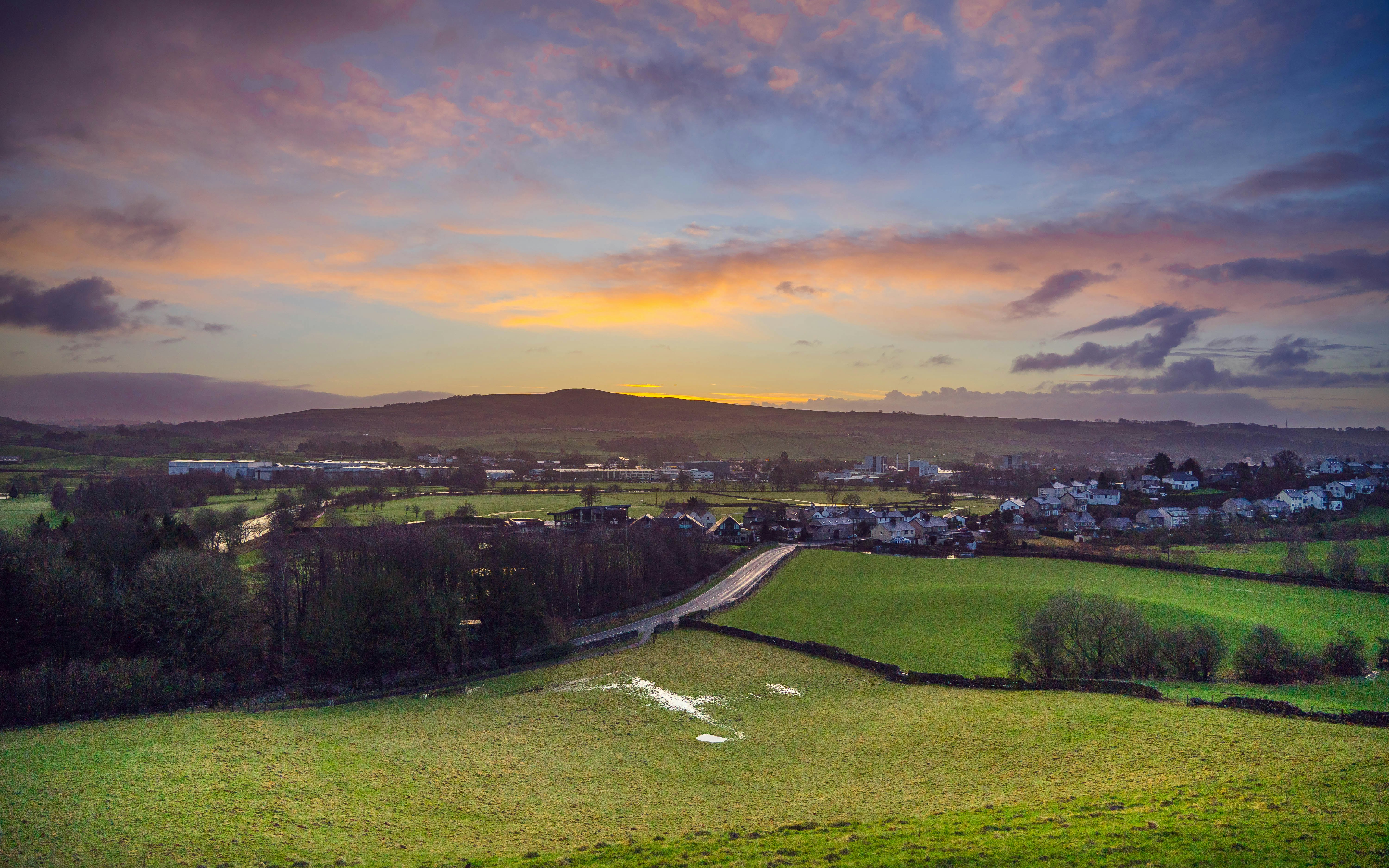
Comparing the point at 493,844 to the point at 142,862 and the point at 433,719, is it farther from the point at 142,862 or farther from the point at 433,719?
the point at 433,719


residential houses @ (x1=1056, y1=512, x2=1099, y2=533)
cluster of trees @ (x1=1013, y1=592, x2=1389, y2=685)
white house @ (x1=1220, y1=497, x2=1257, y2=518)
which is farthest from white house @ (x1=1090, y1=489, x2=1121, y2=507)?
cluster of trees @ (x1=1013, y1=592, x2=1389, y2=685)

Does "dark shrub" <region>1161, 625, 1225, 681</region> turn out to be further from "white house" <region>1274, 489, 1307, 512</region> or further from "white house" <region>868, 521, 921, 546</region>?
"white house" <region>1274, 489, 1307, 512</region>

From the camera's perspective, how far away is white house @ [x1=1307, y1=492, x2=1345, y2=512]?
97.4 metres

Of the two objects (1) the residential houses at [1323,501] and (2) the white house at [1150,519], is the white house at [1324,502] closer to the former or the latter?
(1) the residential houses at [1323,501]

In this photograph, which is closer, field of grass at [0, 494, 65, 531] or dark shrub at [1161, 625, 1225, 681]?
dark shrub at [1161, 625, 1225, 681]

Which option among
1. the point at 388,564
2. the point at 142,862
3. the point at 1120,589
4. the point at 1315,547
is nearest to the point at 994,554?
the point at 1120,589

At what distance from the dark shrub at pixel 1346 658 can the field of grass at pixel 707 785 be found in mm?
13241

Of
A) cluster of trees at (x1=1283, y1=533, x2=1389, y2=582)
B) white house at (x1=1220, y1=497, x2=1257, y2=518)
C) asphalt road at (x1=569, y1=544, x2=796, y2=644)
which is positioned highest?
white house at (x1=1220, y1=497, x2=1257, y2=518)

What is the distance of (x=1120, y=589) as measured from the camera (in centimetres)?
5606

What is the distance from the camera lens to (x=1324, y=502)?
100 m

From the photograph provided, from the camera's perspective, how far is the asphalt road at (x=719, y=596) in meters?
49.2

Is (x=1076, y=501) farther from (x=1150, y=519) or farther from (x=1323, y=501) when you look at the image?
→ (x=1323, y=501)

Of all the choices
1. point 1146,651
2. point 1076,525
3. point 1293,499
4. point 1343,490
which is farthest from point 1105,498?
point 1146,651

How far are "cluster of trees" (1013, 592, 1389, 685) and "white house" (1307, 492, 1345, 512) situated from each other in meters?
79.1
